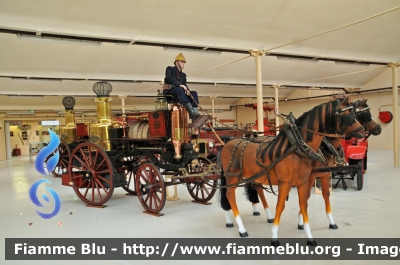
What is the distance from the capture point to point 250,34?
286 inches

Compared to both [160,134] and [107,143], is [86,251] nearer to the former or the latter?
[160,134]

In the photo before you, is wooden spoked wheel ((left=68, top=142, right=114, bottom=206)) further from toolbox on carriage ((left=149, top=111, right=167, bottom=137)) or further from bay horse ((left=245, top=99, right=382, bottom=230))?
bay horse ((left=245, top=99, right=382, bottom=230))

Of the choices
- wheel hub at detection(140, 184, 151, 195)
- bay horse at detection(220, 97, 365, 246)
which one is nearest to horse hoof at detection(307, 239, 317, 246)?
bay horse at detection(220, 97, 365, 246)

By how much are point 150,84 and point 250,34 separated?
21.7 ft

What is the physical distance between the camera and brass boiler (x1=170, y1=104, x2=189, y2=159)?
14.9 ft

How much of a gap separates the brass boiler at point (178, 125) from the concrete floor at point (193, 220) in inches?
43.0

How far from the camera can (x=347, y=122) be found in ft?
9.60

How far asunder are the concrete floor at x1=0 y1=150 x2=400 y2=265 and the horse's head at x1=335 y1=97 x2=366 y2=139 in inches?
48.5

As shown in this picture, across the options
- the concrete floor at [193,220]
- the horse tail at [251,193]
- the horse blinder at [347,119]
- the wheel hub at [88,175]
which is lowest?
the concrete floor at [193,220]

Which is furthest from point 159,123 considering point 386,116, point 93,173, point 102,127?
point 386,116

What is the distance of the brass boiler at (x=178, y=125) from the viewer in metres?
4.53

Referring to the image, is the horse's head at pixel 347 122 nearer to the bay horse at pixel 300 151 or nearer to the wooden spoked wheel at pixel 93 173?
Answer: the bay horse at pixel 300 151

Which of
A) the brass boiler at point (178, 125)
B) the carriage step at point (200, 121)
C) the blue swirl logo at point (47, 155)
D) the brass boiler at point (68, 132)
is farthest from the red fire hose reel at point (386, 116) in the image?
the blue swirl logo at point (47, 155)

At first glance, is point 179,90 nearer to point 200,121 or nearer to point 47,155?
point 200,121
